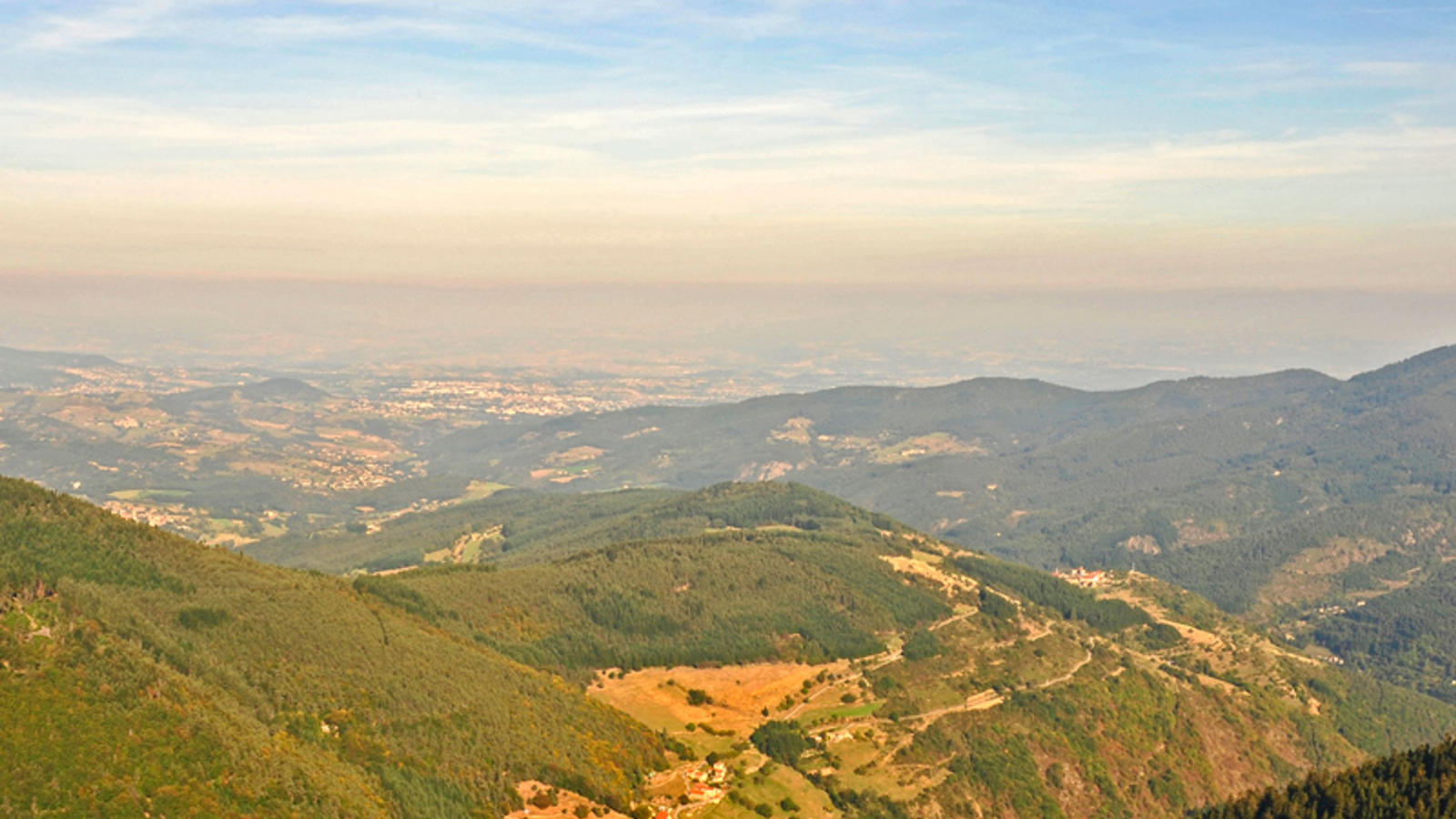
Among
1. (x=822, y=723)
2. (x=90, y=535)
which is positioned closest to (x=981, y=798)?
(x=822, y=723)

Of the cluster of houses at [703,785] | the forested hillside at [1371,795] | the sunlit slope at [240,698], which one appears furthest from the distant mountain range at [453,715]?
→ the forested hillside at [1371,795]

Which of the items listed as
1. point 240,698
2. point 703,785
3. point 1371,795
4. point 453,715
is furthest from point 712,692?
point 1371,795

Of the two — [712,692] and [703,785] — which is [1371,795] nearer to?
[703,785]

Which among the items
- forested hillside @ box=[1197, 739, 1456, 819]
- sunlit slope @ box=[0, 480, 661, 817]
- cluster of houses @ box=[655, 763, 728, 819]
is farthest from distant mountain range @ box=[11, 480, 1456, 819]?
forested hillside @ box=[1197, 739, 1456, 819]

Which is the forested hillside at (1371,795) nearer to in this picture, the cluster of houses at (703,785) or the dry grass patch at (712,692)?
the cluster of houses at (703,785)

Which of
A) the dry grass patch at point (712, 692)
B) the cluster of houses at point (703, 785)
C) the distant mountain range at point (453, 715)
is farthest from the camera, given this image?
the dry grass patch at point (712, 692)

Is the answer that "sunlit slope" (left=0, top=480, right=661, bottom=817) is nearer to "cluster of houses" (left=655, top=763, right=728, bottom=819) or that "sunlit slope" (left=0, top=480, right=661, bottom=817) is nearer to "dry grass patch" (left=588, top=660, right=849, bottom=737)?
"cluster of houses" (left=655, top=763, right=728, bottom=819)
